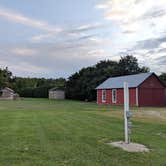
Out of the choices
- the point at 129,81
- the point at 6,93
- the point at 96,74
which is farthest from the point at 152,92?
the point at 6,93

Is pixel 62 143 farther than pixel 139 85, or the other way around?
pixel 139 85

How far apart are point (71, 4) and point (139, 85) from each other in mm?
18370

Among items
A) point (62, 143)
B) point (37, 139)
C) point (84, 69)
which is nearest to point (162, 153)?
point (62, 143)

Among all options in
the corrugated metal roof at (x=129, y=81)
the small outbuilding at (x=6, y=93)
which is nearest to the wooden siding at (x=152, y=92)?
the corrugated metal roof at (x=129, y=81)

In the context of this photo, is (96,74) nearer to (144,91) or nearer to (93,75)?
(93,75)

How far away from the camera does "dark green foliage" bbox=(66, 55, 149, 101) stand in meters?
53.6

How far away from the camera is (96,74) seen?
56.2 meters

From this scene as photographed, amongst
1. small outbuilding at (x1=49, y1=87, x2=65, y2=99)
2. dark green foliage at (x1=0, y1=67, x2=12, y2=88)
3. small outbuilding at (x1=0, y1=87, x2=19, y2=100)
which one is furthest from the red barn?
dark green foliage at (x1=0, y1=67, x2=12, y2=88)

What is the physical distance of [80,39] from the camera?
38031 millimetres

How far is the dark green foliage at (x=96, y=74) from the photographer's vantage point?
53.6 meters

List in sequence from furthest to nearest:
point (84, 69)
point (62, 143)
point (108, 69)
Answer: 1. point (84, 69)
2. point (108, 69)
3. point (62, 143)

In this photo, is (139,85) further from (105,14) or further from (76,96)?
(76,96)

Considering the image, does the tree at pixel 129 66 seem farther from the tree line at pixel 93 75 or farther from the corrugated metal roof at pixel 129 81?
the corrugated metal roof at pixel 129 81

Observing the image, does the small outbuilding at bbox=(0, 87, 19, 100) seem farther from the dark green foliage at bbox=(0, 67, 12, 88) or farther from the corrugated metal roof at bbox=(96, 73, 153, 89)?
the corrugated metal roof at bbox=(96, 73, 153, 89)
